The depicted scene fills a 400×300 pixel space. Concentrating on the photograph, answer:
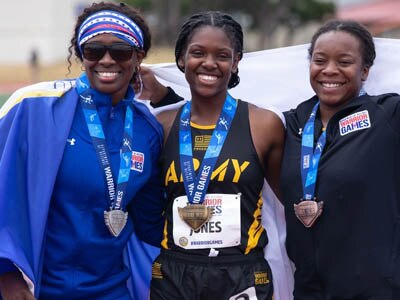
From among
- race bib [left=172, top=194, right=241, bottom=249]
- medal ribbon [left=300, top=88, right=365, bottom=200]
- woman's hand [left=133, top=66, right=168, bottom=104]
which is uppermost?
woman's hand [left=133, top=66, right=168, bottom=104]

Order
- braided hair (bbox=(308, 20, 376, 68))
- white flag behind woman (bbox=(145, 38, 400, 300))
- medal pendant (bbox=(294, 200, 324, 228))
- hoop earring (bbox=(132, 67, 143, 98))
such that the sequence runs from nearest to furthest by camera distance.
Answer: medal pendant (bbox=(294, 200, 324, 228)) → braided hair (bbox=(308, 20, 376, 68)) → hoop earring (bbox=(132, 67, 143, 98)) → white flag behind woman (bbox=(145, 38, 400, 300))

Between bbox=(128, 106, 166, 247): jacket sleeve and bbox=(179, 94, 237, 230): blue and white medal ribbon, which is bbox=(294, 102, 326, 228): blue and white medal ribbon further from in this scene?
bbox=(128, 106, 166, 247): jacket sleeve

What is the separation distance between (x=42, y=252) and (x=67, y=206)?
0.78 ft

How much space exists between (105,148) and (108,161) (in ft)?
0.21

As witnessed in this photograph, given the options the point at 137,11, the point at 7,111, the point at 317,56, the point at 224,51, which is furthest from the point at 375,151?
the point at 7,111

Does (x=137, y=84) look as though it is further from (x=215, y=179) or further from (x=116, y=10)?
(x=215, y=179)

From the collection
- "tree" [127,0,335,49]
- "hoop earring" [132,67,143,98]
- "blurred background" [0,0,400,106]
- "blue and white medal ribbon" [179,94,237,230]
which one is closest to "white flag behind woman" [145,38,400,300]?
"hoop earring" [132,67,143,98]

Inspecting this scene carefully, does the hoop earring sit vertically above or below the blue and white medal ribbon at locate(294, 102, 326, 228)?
above

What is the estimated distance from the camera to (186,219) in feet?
11.5

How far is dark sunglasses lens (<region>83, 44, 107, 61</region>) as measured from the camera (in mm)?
3482

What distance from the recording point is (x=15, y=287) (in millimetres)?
3225

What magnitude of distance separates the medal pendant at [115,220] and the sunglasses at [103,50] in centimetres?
74

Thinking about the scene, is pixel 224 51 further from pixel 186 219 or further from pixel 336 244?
pixel 336 244

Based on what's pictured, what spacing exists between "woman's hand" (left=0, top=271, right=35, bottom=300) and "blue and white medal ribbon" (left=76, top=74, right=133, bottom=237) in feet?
1.55
